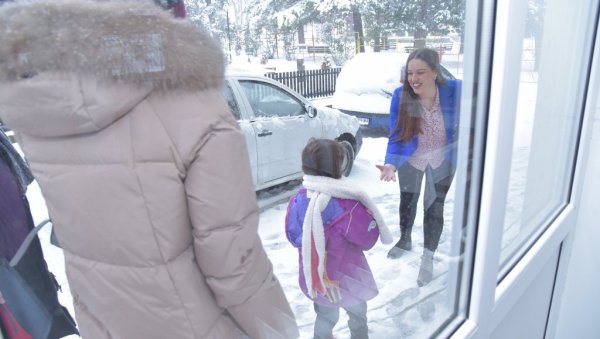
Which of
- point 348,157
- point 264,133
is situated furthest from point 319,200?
point 264,133

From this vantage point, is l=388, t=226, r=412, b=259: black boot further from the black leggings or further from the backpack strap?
the backpack strap

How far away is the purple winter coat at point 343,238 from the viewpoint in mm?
1354

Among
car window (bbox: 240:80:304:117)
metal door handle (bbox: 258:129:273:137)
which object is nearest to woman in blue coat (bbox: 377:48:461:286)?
car window (bbox: 240:80:304:117)

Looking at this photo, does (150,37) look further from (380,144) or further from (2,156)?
(380,144)

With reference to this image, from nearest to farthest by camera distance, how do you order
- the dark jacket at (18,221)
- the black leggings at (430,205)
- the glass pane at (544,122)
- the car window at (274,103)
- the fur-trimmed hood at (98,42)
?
the fur-trimmed hood at (98,42) < the dark jacket at (18,221) < the glass pane at (544,122) < the car window at (274,103) < the black leggings at (430,205)

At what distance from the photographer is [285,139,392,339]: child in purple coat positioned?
1336mm

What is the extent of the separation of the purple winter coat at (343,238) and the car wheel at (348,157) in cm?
13

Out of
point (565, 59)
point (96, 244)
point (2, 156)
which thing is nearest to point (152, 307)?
point (96, 244)

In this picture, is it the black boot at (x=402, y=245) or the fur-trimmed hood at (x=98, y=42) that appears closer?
the fur-trimmed hood at (x=98, y=42)

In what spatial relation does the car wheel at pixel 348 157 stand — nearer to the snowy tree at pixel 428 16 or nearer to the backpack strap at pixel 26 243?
the snowy tree at pixel 428 16

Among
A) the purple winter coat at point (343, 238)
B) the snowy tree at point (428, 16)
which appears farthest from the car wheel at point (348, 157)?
the snowy tree at point (428, 16)

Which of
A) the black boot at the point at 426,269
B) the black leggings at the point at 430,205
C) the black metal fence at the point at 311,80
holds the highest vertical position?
the black metal fence at the point at 311,80

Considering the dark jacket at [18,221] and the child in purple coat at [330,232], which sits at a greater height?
the dark jacket at [18,221]

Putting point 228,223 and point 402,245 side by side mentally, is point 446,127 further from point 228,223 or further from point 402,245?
point 228,223
